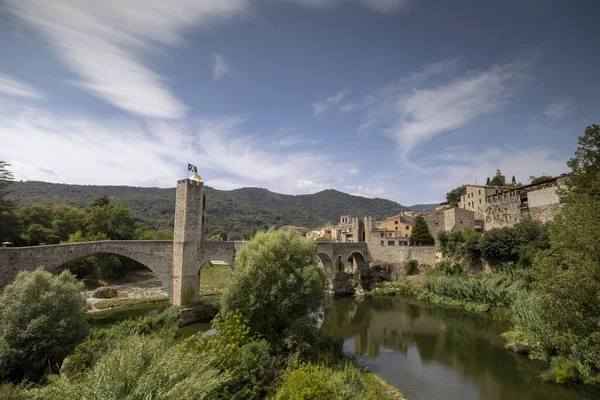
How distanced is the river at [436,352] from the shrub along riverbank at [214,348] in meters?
2.99

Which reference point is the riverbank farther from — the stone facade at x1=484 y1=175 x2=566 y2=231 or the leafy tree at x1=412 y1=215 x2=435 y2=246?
the stone facade at x1=484 y1=175 x2=566 y2=231

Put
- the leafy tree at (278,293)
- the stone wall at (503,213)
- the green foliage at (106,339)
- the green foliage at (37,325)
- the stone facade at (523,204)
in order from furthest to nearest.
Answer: the stone wall at (503,213), the stone facade at (523,204), the leafy tree at (278,293), the green foliage at (37,325), the green foliage at (106,339)

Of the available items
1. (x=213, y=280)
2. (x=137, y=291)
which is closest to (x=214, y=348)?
(x=137, y=291)

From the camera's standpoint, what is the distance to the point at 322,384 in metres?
9.82

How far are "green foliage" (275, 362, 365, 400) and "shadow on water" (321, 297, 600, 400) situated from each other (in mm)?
3052

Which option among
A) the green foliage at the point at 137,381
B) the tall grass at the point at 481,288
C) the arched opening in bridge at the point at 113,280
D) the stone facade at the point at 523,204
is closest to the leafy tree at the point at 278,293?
the green foliage at the point at 137,381

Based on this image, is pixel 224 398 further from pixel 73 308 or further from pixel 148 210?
pixel 148 210

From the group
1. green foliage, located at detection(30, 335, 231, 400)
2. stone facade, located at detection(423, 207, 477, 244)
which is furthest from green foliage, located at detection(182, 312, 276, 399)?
stone facade, located at detection(423, 207, 477, 244)

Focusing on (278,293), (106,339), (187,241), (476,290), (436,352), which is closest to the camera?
(106,339)

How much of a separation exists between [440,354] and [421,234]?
28.8 metres

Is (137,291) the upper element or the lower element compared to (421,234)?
lower

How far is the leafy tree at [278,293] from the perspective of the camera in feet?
48.1

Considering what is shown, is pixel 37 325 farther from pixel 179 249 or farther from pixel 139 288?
pixel 139 288

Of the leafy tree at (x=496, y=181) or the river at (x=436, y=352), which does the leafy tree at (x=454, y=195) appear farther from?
the river at (x=436, y=352)
